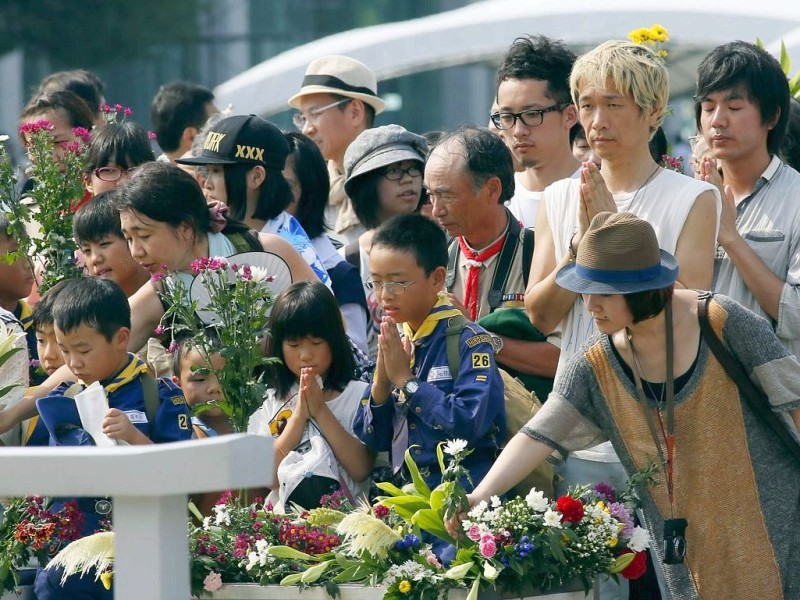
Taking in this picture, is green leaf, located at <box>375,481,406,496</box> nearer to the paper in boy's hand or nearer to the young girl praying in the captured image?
the young girl praying

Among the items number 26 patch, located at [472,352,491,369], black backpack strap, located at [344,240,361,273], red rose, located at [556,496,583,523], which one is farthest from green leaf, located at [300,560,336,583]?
black backpack strap, located at [344,240,361,273]

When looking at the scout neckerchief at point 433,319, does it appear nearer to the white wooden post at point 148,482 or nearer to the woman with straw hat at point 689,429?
the woman with straw hat at point 689,429

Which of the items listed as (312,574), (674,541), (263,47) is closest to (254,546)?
(312,574)

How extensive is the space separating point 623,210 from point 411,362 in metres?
0.88

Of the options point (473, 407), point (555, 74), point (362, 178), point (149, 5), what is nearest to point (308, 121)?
point (362, 178)

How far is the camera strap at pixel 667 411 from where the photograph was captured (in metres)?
4.46

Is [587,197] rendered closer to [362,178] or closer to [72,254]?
[362,178]

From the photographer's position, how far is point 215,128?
618 centimetres

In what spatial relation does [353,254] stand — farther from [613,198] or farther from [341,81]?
[613,198]

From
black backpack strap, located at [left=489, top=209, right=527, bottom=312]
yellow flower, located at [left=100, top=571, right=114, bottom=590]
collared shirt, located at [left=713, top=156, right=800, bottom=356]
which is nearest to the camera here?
yellow flower, located at [left=100, top=571, right=114, bottom=590]

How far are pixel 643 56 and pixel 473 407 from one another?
4.38 ft

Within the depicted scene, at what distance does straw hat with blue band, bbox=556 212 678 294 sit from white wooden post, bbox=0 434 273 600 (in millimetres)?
1772

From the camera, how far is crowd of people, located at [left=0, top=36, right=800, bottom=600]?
4.47 meters

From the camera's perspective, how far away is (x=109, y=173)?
6.39 meters
